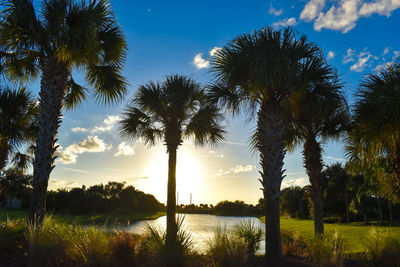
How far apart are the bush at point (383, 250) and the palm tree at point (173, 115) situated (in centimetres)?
765

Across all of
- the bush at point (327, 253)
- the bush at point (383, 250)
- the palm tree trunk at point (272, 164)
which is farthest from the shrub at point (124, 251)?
the bush at point (383, 250)

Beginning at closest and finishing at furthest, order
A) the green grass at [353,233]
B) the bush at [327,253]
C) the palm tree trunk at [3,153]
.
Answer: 1. the bush at [327,253]
2. the green grass at [353,233]
3. the palm tree trunk at [3,153]

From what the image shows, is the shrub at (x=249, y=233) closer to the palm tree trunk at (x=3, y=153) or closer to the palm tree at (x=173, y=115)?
the palm tree at (x=173, y=115)

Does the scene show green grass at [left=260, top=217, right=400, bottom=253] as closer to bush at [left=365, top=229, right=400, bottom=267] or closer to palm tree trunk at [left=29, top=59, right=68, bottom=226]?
bush at [left=365, top=229, right=400, bottom=267]

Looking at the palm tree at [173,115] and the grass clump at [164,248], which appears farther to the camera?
the palm tree at [173,115]

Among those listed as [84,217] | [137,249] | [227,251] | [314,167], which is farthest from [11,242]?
[84,217]

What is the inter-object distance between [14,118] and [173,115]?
863 centimetres

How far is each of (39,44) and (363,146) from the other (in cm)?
1261

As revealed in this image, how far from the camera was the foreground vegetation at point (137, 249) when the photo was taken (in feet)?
19.6

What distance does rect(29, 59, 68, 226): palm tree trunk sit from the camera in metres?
7.80

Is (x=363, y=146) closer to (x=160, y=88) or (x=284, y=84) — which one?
(x=284, y=84)

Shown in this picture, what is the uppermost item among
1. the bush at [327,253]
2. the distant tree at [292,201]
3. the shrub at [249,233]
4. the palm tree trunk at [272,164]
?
the palm tree trunk at [272,164]

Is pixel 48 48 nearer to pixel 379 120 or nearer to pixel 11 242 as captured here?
pixel 11 242

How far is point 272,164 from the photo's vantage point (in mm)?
8664
